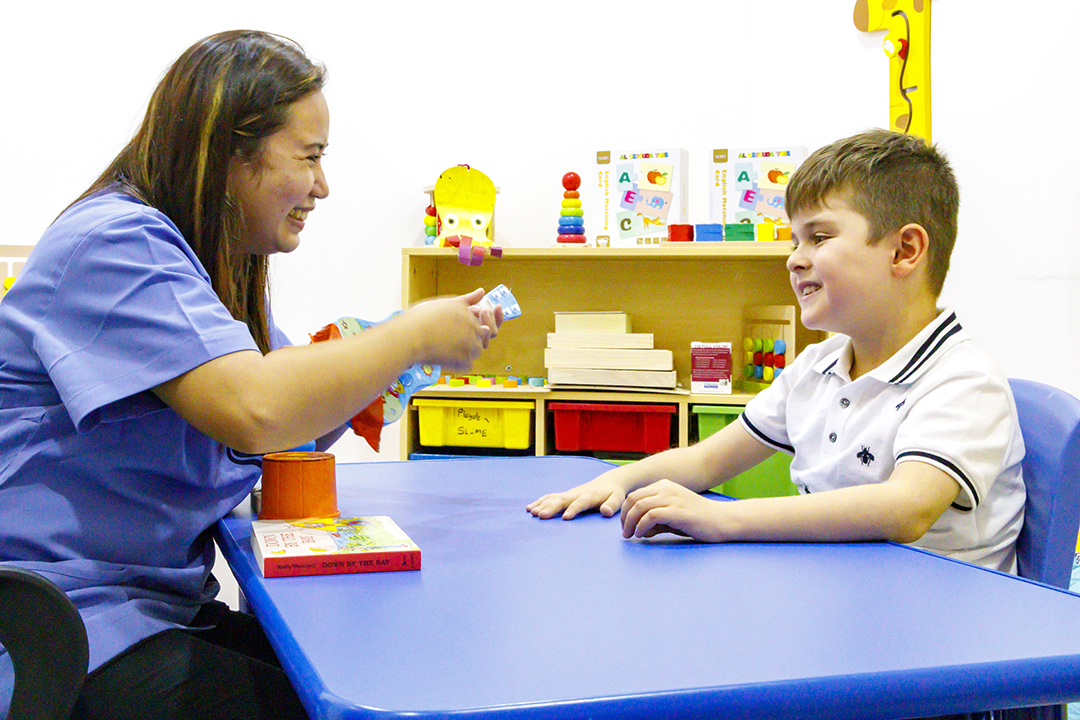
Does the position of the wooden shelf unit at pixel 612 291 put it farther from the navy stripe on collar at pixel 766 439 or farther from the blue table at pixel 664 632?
the blue table at pixel 664 632

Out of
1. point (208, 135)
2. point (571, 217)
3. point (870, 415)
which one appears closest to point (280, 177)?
point (208, 135)

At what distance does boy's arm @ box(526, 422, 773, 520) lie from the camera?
91 centimetres

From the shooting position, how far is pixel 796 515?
75 centimetres

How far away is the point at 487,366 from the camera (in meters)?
2.64

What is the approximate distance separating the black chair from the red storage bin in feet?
5.82

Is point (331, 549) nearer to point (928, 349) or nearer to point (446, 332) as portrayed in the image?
point (446, 332)

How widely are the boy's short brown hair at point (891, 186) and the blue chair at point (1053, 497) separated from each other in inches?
10.0

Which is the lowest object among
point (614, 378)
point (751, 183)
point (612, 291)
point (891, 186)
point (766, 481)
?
point (766, 481)

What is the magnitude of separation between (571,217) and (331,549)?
184 cm

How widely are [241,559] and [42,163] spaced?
2.39m

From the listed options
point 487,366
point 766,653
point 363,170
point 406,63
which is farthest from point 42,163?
point 766,653

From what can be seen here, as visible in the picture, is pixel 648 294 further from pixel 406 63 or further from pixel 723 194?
pixel 406 63

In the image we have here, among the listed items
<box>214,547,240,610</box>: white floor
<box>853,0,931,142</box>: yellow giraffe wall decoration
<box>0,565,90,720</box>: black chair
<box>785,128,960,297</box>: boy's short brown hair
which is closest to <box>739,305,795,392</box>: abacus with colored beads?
<box>853,0,931,142</box>: yellow giraffe wall decoration

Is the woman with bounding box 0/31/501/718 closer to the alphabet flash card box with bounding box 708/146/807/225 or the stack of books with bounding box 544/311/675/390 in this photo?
the stack of books with bounding box 544/311/675/390
